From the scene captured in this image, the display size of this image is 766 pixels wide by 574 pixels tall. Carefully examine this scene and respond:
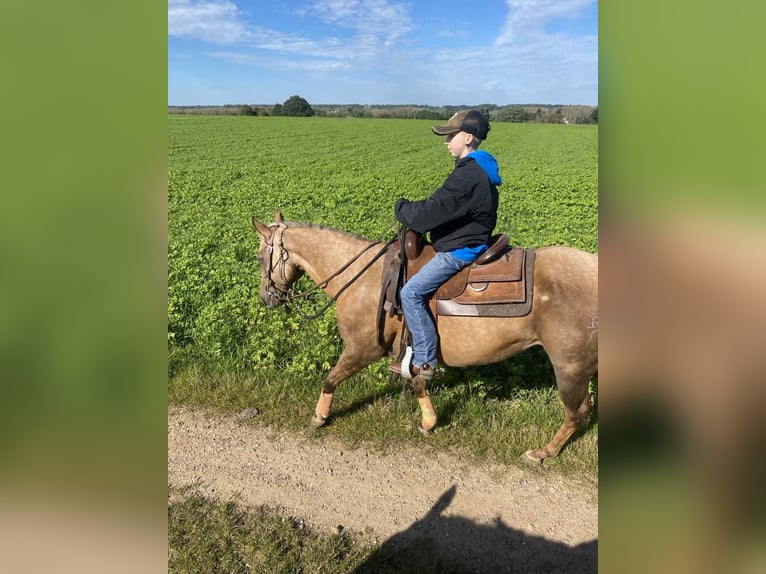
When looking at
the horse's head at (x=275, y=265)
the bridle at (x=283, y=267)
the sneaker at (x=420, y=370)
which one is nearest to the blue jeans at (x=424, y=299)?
the sneaker at (x=420, y=370)

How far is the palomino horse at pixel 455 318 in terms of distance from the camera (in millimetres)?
4359

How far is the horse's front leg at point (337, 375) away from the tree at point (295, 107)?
93.7m

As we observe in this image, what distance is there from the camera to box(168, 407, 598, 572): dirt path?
4.19 m

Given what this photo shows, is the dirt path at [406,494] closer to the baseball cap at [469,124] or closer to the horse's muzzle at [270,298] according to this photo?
the horse's muzzle at [270,298]

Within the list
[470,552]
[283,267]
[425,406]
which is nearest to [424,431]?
[425,406]

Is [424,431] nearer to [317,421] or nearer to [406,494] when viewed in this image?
[406,494]

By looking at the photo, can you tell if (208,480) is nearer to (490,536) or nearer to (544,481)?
(490,536)

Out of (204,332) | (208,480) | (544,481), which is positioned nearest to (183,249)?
(204,332)

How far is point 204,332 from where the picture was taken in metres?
7.12

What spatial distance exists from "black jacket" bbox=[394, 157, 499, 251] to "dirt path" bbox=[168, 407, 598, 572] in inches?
90.3

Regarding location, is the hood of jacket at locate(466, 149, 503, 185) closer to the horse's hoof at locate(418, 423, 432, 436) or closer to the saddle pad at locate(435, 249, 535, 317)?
the saddle pad at locate(435, 249, 535, 317)

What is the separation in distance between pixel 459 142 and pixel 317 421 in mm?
3290
